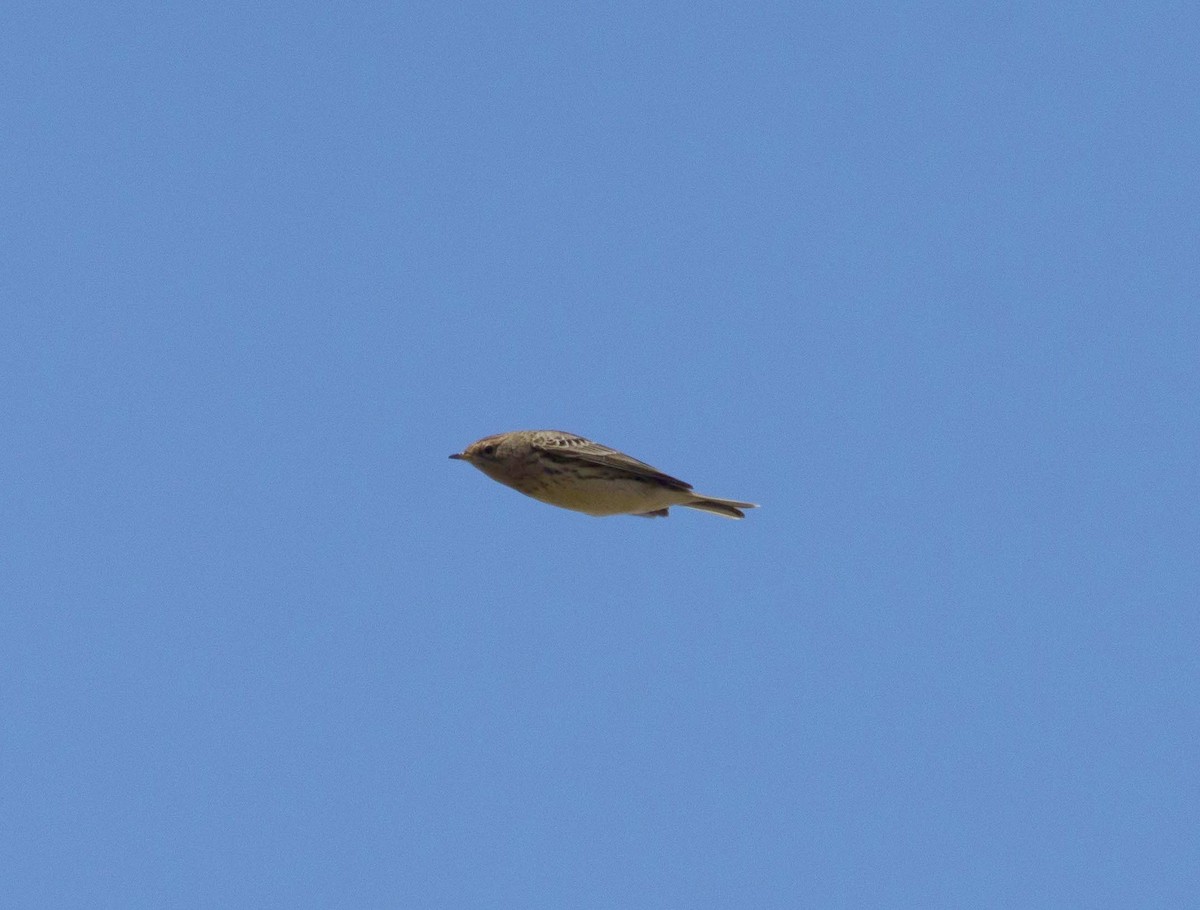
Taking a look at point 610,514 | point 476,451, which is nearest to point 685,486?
point 610,514

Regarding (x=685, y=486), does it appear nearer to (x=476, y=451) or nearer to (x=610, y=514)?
(x=610, y=514)
